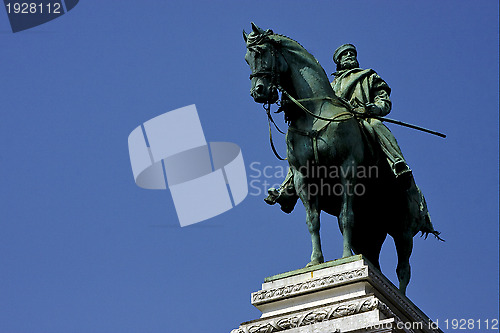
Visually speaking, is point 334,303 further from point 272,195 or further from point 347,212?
point 272,195

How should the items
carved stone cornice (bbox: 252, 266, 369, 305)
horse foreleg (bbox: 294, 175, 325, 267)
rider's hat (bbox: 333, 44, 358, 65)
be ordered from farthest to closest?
rider's hat (bbox: 333, 44, 358, 65) < horse foreleg (bbox: 294, 175, 325, 267) < carved stone cornice (bbox: 252, 266, 369, 305)

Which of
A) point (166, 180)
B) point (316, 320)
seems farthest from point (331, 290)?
point (166, 180)

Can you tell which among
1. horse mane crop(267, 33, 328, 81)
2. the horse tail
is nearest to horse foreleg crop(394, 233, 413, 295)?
the horse tail

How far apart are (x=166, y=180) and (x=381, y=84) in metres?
6.19

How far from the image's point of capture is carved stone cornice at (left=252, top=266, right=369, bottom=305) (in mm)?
20344

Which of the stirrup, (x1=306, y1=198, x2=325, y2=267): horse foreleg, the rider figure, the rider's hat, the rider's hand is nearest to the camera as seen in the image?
(x1=306, y1=198, x2=325, y2=267): horse foreleg

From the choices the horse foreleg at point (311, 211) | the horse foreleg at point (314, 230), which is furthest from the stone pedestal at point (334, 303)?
the horse foreleg at point (311, 211)

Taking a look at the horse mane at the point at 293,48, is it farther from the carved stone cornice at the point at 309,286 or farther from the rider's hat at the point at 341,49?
the carved stone cornice at the point at 309,286

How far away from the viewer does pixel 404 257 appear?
76.8 ft

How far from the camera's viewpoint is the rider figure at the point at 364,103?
72.4 feet

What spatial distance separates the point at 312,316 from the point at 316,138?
345cm

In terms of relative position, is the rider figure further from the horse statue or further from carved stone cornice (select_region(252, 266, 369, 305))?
carved stone cornice (select_region(252, 266, 369, 305))

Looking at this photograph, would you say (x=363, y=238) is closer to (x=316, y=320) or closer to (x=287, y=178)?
(x=287, y=178)

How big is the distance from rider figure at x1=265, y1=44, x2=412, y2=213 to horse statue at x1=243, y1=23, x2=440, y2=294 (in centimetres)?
38
